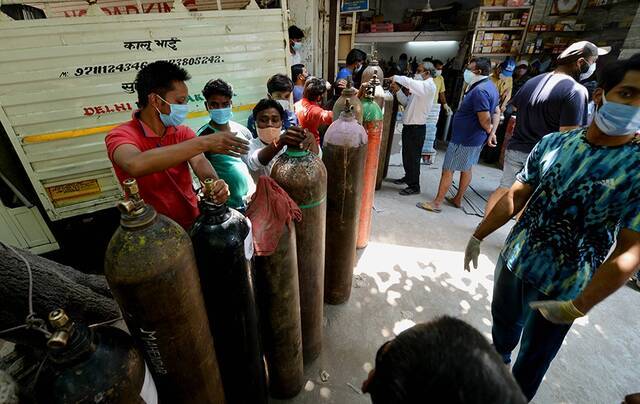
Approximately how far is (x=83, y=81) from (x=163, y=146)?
83.2 inches

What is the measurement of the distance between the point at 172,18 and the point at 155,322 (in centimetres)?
345

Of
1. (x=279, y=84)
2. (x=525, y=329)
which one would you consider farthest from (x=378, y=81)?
(x=525, y=329)

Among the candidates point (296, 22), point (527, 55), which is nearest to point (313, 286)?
point (296, 22)

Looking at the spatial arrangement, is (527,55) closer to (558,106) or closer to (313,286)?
(558,106)

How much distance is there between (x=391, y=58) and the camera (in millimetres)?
12266

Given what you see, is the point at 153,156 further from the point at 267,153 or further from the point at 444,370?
the point at 444,370

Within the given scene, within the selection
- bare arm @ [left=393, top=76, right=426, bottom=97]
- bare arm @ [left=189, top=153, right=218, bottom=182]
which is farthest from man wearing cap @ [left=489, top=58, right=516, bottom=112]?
bare arm @ [left=189, top=153, right=218, bottom=182]

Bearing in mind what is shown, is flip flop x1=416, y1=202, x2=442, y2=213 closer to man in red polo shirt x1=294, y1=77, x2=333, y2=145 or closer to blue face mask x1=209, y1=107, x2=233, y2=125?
man in red polo shirt x1=294, y1=77, x2=333, y2=145

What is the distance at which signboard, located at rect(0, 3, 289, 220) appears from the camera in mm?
2871

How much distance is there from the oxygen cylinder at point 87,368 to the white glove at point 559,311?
192cm

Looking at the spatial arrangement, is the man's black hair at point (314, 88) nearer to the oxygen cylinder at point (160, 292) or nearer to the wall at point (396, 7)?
the oxygen cylinder at point (160, 292)

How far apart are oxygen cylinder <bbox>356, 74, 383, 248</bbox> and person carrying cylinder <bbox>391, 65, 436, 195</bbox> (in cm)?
171

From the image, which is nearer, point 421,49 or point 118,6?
point 118,6

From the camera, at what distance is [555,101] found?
3037 millimetres
